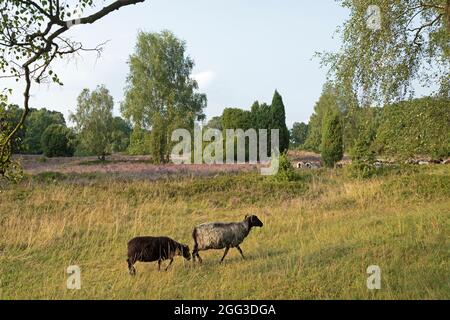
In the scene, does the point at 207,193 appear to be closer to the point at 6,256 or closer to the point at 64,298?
the point at 6,256

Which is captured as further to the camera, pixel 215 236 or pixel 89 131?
pixel 89 131

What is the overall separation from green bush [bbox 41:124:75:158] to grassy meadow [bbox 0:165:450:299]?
3573 cm

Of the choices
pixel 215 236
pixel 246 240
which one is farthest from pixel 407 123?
pixel 215 236

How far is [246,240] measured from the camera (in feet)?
39.8

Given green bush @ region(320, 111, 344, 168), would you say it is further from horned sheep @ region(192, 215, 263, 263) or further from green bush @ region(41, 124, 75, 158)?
green bush @ region(41, 124, 75, 158)

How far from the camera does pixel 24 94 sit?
820 cm

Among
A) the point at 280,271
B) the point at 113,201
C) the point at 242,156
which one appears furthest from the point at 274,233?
the point at 242,156

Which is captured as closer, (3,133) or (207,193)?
(3,133)

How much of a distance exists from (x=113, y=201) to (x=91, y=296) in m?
11.0

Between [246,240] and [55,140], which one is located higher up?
[55,140]

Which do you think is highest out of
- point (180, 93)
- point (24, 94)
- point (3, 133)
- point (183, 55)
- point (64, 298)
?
point (183, 55)

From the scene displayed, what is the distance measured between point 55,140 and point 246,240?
50.6 metres

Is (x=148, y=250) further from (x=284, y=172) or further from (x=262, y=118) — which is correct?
(x=262, y=118)

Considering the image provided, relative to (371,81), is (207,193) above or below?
below
